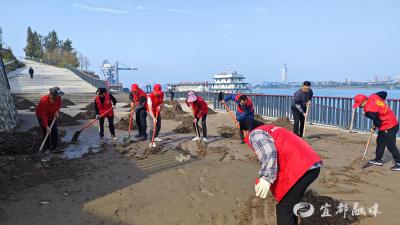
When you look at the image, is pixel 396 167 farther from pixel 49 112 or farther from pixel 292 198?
pixel 49 112

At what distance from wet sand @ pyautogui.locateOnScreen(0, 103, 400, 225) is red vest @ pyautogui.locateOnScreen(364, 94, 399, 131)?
2.72 ft

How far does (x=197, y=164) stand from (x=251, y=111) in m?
1.94

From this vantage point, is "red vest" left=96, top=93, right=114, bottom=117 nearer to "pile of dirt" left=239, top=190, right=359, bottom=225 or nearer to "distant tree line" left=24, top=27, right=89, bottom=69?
"pile of dirt" left=239, top=190, right=359, bottom=225

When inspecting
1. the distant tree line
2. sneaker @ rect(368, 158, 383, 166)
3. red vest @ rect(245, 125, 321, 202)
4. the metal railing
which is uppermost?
the distant tree line

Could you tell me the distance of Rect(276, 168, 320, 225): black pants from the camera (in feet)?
8.88

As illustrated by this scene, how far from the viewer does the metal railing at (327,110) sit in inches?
401

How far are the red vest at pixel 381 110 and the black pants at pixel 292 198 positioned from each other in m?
3.77

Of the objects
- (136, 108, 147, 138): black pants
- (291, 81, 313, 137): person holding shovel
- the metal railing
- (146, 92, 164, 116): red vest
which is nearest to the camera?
(146, 92, 164, 116): red vest

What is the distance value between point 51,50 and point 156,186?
94154 mm

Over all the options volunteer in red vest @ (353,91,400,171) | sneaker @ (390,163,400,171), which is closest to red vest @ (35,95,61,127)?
volunteer in red vest @ (353,91,400,171)

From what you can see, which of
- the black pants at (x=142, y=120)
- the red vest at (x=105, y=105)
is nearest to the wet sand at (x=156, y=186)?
the black pants at (x=142, y=120)

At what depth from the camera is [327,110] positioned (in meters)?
11.4

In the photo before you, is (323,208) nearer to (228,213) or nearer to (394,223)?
(394,223)

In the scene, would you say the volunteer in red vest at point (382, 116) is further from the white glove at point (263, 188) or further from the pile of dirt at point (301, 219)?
the white glove at point (263, 188)
